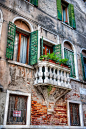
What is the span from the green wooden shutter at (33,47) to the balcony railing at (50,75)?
1.06ft

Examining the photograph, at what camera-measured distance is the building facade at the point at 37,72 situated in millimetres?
6492

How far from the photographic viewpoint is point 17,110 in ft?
21.0

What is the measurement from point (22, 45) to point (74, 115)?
4.47m

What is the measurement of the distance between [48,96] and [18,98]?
4.57 feet

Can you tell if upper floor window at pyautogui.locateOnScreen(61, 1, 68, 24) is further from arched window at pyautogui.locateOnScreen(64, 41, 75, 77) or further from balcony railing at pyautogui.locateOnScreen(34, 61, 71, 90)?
balcony railing at pyautogui.locateOnScreen(34, 61, 71, 90)

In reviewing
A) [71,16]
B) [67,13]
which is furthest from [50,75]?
[67,13]

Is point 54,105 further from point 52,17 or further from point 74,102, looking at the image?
point 52,17

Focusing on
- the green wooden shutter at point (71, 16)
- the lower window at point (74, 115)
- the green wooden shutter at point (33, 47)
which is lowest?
the lower window at point (74, 115)

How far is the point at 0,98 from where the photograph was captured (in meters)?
5.98

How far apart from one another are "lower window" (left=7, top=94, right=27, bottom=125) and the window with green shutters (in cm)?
170

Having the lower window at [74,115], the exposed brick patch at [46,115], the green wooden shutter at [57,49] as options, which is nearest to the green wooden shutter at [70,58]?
the green wooden shutter at [57,49]

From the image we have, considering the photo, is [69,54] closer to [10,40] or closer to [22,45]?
[22,45]

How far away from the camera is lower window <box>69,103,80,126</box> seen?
800cm

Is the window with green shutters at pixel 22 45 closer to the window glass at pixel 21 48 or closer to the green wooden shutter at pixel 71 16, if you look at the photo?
the window glass at pixel 21 48
